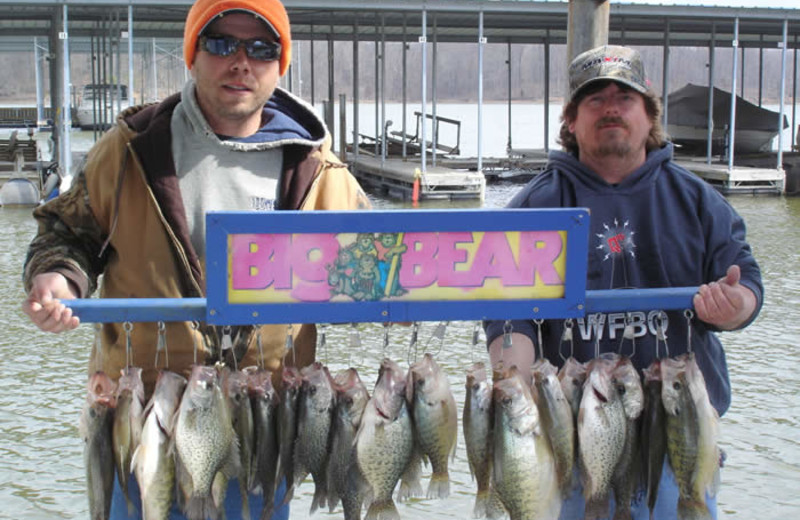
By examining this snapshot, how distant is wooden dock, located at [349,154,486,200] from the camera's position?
69.1 feet

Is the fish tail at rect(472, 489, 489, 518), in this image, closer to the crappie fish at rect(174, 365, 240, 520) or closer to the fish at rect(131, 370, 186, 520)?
the crappie fish at rect(174, 365, 240, 520)

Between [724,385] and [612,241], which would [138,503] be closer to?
[612,241]

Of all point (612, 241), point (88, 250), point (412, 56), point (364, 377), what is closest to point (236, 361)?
point (88, 250)

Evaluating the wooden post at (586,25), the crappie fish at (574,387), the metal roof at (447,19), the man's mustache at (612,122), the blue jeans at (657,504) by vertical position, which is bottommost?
the blue jeans at (657,504)

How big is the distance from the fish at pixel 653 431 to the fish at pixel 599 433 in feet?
0.34

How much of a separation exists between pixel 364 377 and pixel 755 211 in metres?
13.9

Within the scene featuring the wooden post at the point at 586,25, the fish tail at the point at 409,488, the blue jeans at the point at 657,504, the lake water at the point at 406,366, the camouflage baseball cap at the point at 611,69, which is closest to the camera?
the fish tail at the point at 409,488

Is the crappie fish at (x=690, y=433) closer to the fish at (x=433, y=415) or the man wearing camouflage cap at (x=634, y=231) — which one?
the man wearing camouflage cap at (x=634, y=231)

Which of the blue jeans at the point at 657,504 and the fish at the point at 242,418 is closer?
the fish at the point at 242,418

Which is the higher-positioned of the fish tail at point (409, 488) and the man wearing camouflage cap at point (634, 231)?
the man wearing camouflage cap at point (634, 231)

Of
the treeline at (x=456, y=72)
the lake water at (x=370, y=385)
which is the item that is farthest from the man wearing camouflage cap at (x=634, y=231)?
the treeline at (x=456, y=72)

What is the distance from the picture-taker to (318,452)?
118 inches

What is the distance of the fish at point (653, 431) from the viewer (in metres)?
3.01

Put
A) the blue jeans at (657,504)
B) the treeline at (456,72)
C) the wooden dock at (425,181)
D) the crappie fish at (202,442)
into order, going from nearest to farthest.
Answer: the crappie fish at (202,442) → the blue jeans at (657,504) → the wooden dock at (425,181) → the treeline at (456,72)
